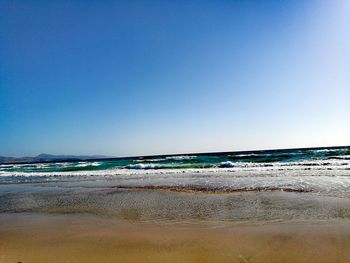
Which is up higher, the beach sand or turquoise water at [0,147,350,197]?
turquoise water at [0,147,350,197]

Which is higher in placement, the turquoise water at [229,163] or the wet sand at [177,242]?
the turquoise water at [229,163]

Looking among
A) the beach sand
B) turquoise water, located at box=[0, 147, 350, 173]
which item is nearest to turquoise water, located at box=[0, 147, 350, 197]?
turquoise water, located at box=[0, 147, 350, 173]

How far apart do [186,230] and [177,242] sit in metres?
0.72

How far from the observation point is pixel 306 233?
496 centimetres

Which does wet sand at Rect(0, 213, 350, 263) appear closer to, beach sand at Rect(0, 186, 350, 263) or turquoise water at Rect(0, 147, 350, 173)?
beach sand at Rect(0, 186, 350, 263)

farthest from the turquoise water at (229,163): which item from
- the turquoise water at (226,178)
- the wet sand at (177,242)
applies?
the wet sand at (177,242)

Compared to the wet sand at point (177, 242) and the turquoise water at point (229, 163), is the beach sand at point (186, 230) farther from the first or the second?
the turquoise water at point (229, 163)

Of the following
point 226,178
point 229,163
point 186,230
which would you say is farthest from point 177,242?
point 229,163

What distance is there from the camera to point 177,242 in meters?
4.69

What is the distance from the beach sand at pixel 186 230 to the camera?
13.7ft

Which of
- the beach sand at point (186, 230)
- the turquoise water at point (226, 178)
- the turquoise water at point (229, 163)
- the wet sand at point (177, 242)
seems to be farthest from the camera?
the turquoise water at point (229, 163)

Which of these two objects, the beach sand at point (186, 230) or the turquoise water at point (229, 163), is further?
the turquoise water at point (229, 163)

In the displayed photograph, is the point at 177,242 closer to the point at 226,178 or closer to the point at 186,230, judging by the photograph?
the point at 186,230

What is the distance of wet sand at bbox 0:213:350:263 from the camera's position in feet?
13.3
